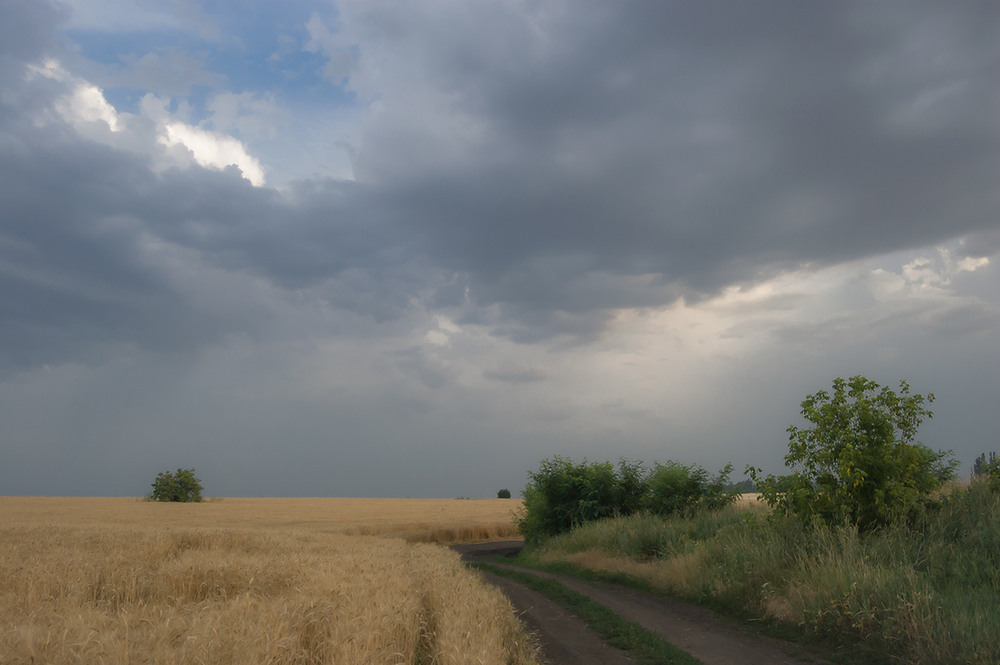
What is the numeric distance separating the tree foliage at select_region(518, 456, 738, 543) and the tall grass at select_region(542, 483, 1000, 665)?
10103 mm

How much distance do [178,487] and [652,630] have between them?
282 ft

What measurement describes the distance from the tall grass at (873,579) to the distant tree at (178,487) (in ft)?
265

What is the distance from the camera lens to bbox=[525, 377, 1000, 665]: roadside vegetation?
9.96m

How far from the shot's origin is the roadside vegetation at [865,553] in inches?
392

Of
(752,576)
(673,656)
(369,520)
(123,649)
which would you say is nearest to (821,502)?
(752,576)

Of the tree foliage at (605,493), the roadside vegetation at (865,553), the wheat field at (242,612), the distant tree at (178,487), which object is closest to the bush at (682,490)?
the tree foliage at (605,493)

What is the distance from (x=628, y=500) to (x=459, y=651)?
1093 inches

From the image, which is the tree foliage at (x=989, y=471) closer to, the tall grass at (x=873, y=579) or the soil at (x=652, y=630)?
the tall grass at (x=873, y=579)

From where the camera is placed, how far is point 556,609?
1516 centimetres

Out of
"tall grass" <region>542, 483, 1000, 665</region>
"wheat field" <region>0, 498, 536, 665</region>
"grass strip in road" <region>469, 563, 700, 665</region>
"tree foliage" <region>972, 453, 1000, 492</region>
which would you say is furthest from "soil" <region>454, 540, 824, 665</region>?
"tree foliage" <region>972, 453, 1000, 492</region>

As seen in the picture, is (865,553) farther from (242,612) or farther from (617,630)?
(242,612)

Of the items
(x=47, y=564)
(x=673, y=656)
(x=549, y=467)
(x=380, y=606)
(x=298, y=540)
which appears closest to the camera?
(x=380, y=606)

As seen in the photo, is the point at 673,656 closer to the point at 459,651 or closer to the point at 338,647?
the point at 459,651

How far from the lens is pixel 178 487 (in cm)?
8219
